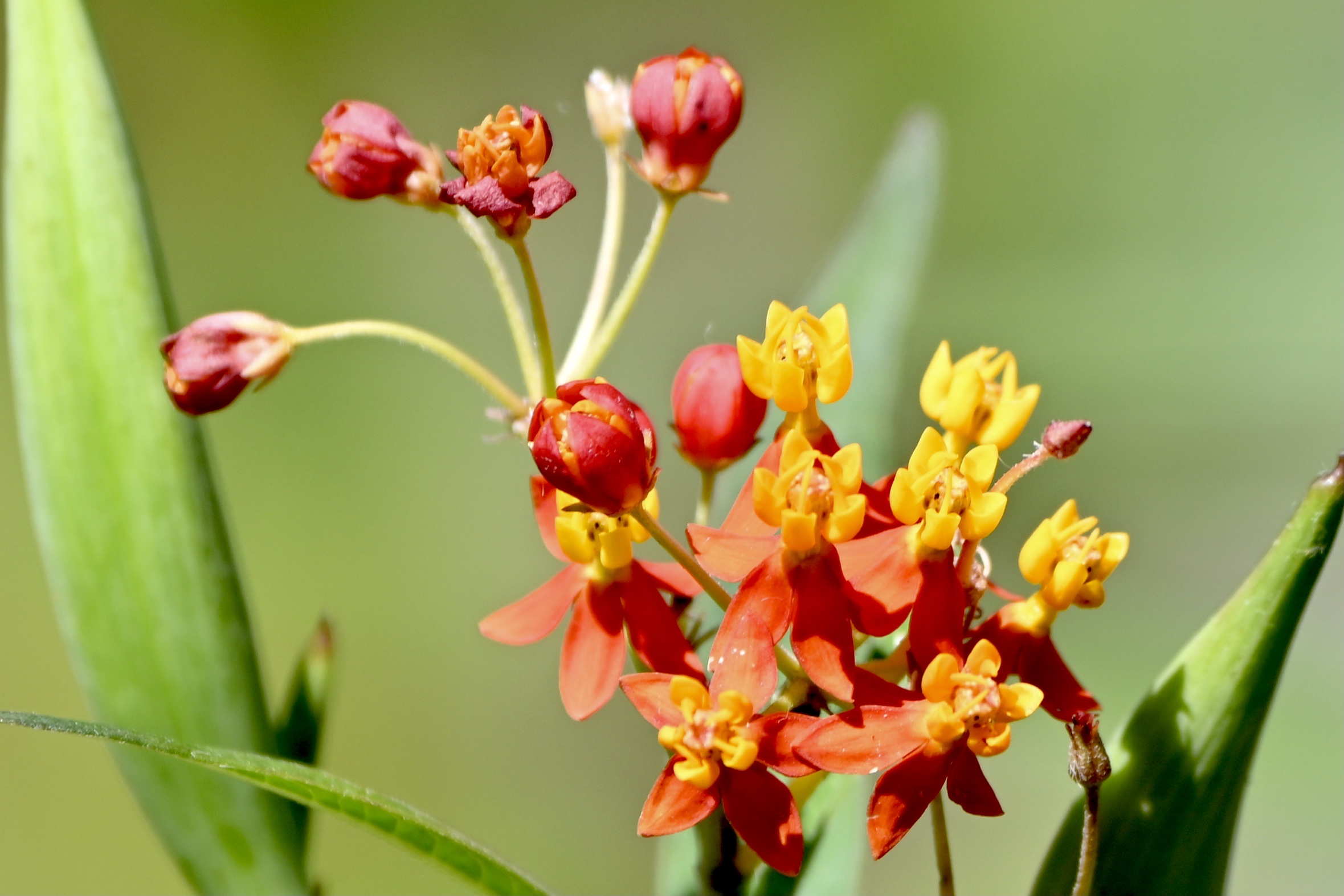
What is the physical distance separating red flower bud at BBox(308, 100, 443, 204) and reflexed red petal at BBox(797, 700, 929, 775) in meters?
0.30

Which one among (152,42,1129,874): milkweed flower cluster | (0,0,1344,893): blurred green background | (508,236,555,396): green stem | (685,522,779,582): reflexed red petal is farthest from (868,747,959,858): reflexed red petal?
(0,0,1344,893): blurred green background

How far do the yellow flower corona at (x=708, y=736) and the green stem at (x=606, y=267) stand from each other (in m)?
0.19

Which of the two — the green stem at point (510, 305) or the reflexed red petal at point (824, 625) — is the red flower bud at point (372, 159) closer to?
the green stem at point (510, 305)

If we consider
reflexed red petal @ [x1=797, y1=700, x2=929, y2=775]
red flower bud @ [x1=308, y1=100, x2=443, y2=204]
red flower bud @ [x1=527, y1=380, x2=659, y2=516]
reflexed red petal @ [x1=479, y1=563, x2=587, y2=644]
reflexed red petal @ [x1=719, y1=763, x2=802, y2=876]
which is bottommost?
reflexed red petal @ [x1=719, y1=763, x2=802, y2=876]

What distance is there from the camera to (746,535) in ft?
1.64

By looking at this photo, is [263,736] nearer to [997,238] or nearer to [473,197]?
[473,197]

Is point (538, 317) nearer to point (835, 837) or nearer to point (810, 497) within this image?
point (810, 497)

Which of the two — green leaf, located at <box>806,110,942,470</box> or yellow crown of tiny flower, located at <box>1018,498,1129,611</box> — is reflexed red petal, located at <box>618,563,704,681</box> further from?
green leaf, located at <box>806,110,942,470</box>

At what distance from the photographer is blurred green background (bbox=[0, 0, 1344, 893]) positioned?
1964 millimetres

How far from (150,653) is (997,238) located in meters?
2.10

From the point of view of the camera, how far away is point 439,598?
2266 millimetres

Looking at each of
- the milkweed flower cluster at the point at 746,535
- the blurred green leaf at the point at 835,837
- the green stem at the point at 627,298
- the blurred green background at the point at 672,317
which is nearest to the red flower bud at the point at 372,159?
the milkweed flower cluster at the point at 746,535

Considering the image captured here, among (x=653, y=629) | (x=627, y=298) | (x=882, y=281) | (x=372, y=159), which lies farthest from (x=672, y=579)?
(x=882, y=281)

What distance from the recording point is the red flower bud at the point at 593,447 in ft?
1.34
